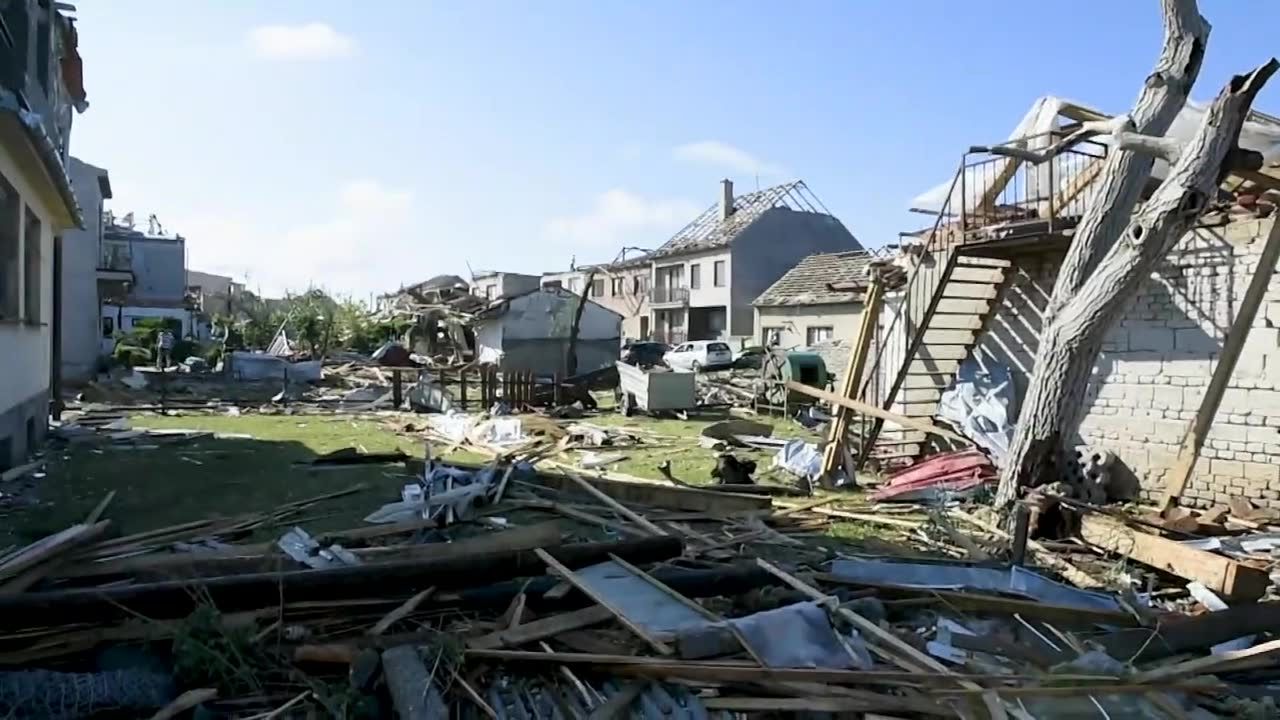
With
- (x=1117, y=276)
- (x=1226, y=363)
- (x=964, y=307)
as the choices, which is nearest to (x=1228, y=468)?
(x=1226, y=363)

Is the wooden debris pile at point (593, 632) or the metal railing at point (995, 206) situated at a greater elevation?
the metal railing at point (995, 206)

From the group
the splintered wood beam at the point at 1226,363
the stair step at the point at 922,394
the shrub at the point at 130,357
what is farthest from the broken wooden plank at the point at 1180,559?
the shrub at the point at 130,357

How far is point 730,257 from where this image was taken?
47094 millimetres

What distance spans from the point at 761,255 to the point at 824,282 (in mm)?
13492

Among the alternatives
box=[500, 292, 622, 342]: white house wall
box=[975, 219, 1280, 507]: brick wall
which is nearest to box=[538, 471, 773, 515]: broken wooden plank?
box=[975, 219, 1280, 507]: brick wall

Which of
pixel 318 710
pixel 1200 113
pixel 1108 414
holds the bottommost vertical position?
pixel 318 710

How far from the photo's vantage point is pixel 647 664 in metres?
4.27

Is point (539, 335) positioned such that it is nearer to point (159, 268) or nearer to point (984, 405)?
point (984, 405)

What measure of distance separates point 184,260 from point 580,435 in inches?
1701

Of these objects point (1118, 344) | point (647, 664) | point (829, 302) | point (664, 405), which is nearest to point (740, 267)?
point (829, 302)

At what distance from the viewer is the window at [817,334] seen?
3297 centimetres

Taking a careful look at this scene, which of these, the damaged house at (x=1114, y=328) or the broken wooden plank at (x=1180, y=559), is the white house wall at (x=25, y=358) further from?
the broken wooden plank at (x=1180, y=559)

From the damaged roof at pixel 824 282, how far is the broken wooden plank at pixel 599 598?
2527 centimetres

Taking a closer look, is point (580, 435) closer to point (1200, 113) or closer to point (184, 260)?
point (1200, 113)
